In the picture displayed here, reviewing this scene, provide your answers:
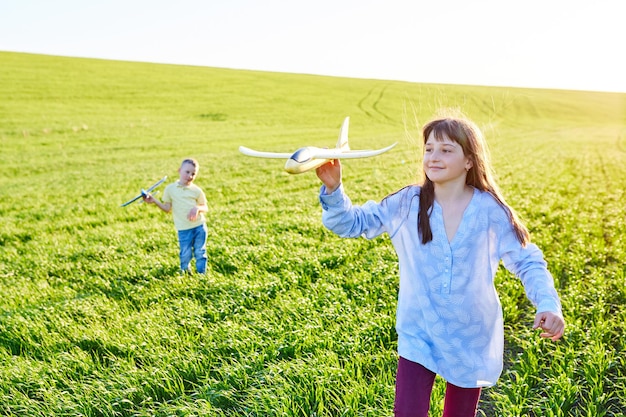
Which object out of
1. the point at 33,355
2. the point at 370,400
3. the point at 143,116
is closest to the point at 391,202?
the point at 370,400

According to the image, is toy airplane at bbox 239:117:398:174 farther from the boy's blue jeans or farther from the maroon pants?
the boy's blue jeans

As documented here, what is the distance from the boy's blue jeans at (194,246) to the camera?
7.14 metres

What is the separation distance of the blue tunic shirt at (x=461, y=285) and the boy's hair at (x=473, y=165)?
0.14 feet

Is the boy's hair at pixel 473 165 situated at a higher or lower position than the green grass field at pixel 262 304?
higher

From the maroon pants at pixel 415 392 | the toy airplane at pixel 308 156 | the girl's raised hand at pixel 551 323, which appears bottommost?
the maroon pants at pixel 415 392

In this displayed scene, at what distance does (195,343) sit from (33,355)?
5.16 ft

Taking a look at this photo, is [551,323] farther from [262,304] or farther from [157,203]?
[157,203]

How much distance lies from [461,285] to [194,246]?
508cm

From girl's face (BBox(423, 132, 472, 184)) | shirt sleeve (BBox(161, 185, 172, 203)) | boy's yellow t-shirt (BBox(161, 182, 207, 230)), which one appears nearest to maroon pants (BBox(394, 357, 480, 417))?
girl's face (BBox(423, 132, 472, 184))

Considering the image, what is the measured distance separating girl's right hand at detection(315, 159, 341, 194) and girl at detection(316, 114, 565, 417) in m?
0.07

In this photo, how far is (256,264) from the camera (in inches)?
288

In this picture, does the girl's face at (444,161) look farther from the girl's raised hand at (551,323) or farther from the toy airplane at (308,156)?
the girl's raised hand at (551,323)

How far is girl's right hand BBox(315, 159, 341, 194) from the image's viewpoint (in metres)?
2.68

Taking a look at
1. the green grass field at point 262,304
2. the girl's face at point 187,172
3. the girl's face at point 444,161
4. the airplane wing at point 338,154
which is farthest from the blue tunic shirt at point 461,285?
the girl's face at point 187,172
